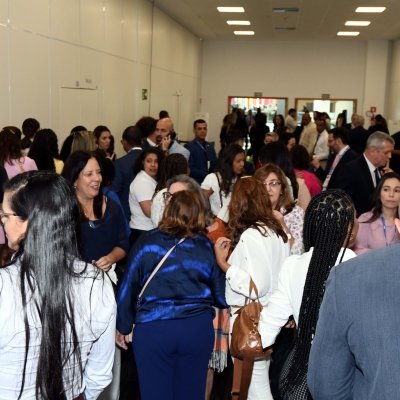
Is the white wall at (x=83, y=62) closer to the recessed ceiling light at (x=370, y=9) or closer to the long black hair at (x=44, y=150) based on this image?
the long black hair at (x=44, y=150)

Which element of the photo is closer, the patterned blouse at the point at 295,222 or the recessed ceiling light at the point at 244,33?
the patterned blouse at the point at 295,222

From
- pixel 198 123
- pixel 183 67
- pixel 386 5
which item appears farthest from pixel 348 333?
pixel 183 67

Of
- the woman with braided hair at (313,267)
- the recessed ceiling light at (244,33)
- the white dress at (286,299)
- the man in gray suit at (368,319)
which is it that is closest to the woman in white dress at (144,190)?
the white dress at (286,299)

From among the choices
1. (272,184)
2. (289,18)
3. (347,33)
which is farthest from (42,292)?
(347,33)

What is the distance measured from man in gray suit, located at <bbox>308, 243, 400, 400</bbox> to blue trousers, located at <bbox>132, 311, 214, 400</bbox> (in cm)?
163

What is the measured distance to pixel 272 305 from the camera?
2.53 meters

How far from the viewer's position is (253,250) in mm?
3344

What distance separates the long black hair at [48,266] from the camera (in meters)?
1.74

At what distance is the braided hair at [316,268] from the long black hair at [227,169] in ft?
10.6

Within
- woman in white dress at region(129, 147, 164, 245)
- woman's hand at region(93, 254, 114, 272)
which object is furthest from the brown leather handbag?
woman in white dress at region(129, 147, 164, 245)

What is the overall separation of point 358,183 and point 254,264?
259cm

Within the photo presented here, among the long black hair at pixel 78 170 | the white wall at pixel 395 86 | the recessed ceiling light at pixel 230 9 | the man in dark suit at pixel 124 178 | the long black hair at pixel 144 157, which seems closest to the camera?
the long black hair at pixel 78 170

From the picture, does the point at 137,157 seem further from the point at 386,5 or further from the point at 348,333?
the point at 386,5

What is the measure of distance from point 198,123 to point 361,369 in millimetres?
7566
